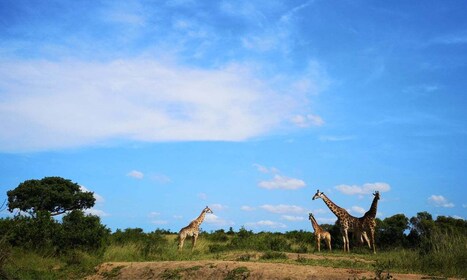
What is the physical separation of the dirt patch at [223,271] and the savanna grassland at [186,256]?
0.03 metres

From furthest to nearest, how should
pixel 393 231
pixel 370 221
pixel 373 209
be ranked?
pixel 393 231 → pixel 373 209 → pixel 370 221

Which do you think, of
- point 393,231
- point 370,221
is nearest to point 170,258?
point 370,221

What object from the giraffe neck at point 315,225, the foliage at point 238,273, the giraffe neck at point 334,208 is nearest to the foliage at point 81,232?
the foliage at point 238,273

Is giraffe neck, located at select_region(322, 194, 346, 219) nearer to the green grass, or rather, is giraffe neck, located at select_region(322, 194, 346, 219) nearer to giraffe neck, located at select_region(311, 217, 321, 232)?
giraffe neck, located at select_region(311, 217, 321, 232)

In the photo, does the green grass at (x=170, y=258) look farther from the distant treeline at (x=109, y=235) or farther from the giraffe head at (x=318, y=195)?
the giraffe head at (x=318, y=195)

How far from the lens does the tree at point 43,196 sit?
41.7m

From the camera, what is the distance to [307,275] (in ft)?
41.8

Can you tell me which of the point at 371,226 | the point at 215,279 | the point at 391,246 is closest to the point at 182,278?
the point at 215,279

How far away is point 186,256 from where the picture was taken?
20.0 metres

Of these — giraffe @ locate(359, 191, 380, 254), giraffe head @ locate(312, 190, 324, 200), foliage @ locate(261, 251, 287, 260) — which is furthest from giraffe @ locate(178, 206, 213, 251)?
giraffe @ locate(359, 191, 380, 254)

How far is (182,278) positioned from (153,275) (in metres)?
1.22

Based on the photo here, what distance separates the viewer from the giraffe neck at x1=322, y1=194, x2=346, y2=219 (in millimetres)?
24306

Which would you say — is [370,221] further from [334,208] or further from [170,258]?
[170,258]

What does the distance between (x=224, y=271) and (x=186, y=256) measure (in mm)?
6332
